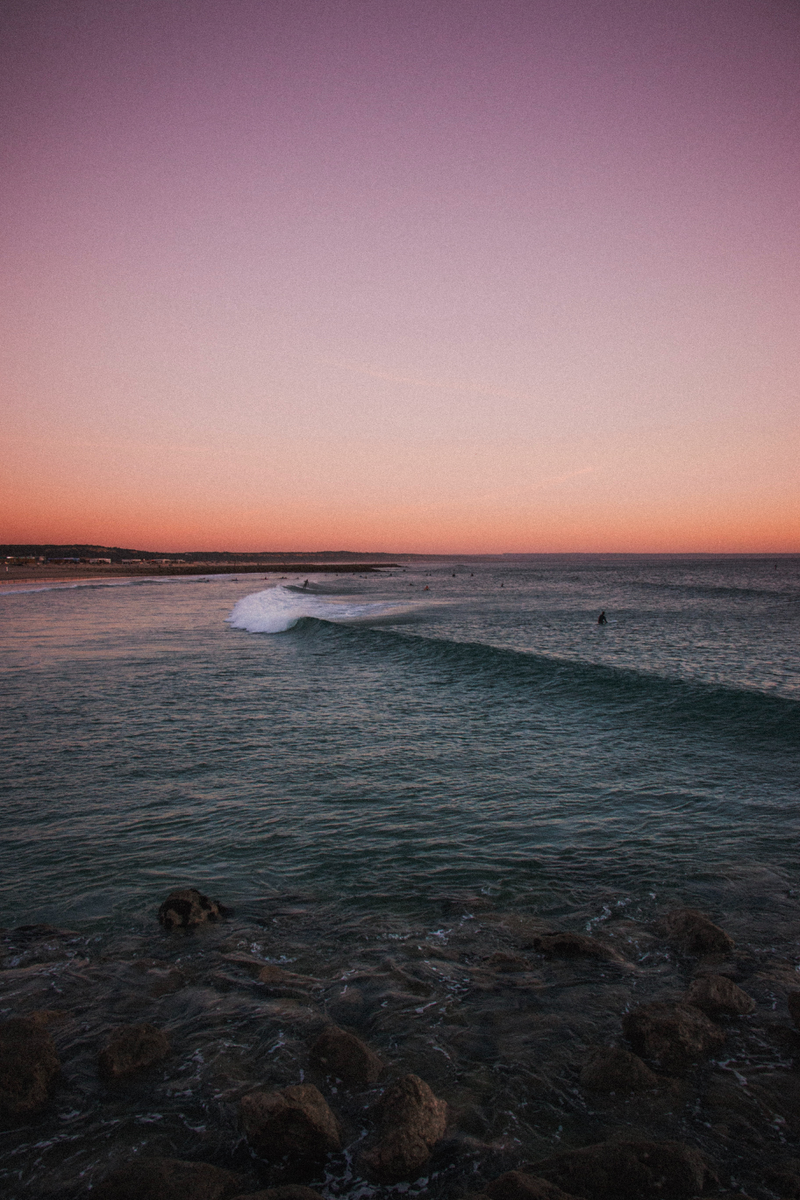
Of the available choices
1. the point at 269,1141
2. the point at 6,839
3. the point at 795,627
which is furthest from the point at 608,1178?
the point at 795,627

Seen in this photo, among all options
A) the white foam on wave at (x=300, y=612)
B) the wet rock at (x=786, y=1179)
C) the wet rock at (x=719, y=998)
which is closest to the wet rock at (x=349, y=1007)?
the wet rock at (x=719, y=998)

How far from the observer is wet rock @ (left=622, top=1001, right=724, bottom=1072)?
4199 mm

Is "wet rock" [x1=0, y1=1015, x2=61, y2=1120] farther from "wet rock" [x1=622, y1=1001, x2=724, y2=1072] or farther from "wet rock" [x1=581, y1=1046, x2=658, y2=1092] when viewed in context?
"wet rock" [x1=622, y1=1001, x2=724, y2=1072]

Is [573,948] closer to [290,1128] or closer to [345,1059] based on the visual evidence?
[345,1059]

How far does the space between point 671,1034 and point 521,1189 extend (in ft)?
5.71

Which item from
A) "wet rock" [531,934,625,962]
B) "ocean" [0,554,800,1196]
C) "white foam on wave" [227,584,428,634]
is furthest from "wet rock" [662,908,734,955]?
"white foam on wave" [227,584,428,634]

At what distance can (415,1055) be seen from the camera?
4.26 metres

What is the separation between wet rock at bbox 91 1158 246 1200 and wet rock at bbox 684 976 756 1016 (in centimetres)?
340

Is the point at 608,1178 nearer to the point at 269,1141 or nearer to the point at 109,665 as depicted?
the point at 269,1141

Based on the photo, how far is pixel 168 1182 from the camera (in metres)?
3.21

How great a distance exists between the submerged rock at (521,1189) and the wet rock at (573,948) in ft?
7.61

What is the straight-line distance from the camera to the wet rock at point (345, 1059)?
158 inches

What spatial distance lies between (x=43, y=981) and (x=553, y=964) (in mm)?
4227

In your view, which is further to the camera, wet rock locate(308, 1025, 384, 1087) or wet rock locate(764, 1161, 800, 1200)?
wet rock locate(308, 1025, 384, 1087)
